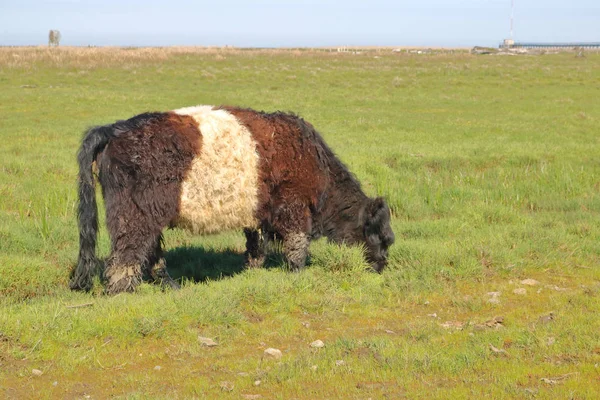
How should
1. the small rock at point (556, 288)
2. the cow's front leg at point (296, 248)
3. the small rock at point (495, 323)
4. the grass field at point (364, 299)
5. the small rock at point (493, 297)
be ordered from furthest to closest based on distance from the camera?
the cow's front leg at point (296, 248) < the small rock at point (556, 288) < the small rock at point (493, 297) < the small rock at point (495, 323) < the grass field at point (364, 299)

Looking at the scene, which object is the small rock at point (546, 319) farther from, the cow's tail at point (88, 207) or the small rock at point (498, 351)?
the cow's tail at point (88, 207)

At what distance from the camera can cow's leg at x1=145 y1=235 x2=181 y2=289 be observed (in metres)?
8.15

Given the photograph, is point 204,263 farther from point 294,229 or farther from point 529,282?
point 529,282

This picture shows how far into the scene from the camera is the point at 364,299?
25.7 ft

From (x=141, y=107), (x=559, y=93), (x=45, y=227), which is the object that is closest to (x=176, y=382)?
(x=45, y=227)

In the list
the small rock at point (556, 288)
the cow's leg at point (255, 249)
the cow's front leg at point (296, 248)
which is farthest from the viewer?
the cow's leg at point (255, 249)

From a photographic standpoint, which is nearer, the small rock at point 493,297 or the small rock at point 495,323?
the small rock at point 495,323

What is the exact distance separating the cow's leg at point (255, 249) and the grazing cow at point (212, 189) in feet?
0.10

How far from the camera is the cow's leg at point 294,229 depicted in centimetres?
837

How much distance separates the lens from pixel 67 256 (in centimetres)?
908

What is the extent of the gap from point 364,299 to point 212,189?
6.73 feet

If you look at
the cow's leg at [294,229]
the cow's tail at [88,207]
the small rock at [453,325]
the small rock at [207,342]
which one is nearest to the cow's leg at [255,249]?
the cow's leg at [294,229]

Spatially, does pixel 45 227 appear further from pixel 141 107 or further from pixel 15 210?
pixel 141 107

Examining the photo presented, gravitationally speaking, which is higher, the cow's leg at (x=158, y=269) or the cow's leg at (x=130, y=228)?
the cow's leg at (x=130, y=228)
